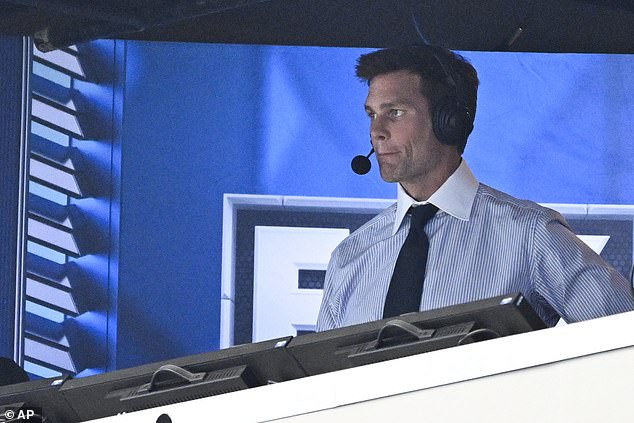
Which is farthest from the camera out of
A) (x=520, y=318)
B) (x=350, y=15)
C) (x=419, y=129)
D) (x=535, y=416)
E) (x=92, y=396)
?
(x=350, y=15)

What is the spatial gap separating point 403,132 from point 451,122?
0.12m

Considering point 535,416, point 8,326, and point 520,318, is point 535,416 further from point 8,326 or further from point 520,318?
point 8,326

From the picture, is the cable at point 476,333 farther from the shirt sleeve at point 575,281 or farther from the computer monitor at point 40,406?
the shirt sleeve at point 575,281

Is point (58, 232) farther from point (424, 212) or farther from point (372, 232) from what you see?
point (424, 212)

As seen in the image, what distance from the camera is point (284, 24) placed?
3.43 m

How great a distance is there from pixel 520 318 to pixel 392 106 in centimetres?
127

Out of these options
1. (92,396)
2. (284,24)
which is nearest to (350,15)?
(284,24)

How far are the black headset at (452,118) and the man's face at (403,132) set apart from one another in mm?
24

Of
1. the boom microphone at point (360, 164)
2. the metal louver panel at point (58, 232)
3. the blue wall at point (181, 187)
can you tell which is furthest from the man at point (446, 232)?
the metal louver panel at point (58, 232)

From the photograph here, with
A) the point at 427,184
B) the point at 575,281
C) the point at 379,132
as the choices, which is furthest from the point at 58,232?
the point at 575,281

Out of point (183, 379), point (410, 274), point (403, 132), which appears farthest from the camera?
point (403, 132)

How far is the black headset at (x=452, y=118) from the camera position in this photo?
2385 millimetres

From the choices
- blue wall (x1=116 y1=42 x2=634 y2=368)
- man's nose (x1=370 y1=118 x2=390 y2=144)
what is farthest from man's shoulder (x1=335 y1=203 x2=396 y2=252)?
blue wall (x1=116 y1=42 x2=634 y2=368)

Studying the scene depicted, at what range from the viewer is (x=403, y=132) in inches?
97.0
